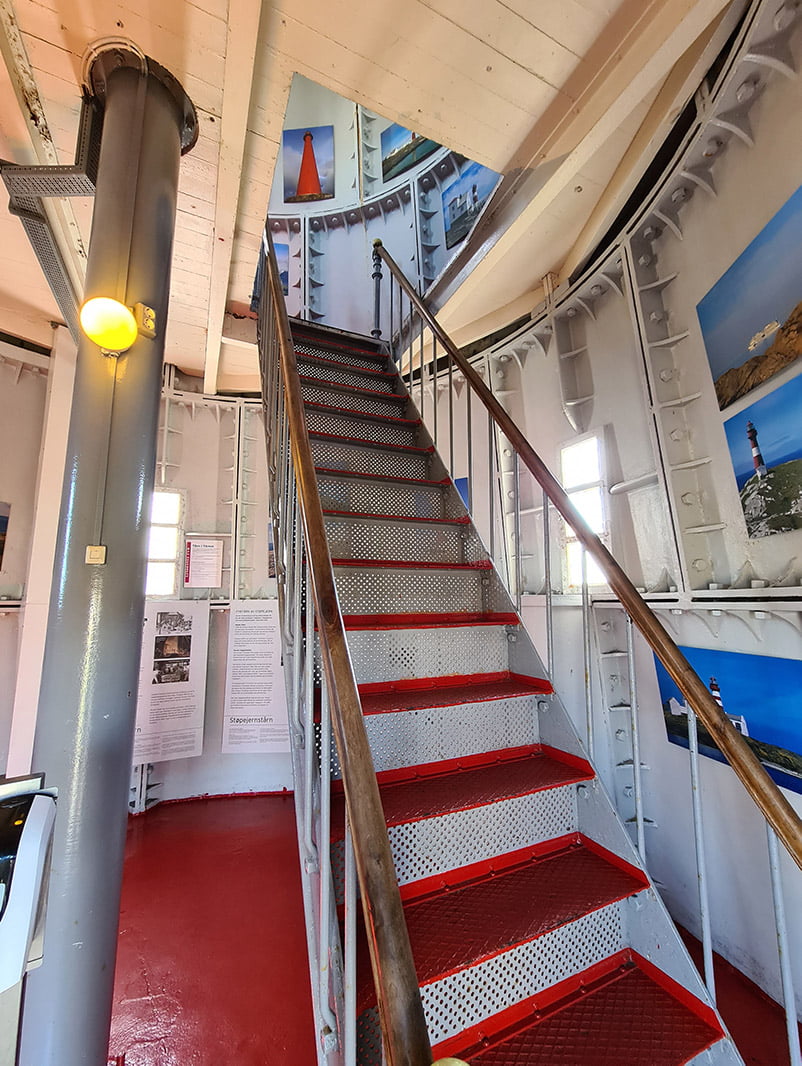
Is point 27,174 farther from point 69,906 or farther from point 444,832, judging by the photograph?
point 444,832

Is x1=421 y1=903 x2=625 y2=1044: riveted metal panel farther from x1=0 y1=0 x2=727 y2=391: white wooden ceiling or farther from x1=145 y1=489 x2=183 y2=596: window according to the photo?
x1=145 y1=489 x2=183 y2=596: window

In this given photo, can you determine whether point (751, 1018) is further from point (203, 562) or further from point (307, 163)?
point (307, 163)

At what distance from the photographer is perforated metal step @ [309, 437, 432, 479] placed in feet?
8.49

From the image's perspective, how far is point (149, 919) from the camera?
288 cm

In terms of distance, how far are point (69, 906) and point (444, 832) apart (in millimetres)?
1111

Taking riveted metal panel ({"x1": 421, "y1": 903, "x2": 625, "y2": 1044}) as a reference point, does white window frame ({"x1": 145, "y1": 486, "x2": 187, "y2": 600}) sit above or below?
above

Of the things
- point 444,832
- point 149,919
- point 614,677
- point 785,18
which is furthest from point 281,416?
point 149,919

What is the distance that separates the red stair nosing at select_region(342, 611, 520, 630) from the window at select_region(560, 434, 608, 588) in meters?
1.35

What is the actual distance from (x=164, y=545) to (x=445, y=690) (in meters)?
3.77

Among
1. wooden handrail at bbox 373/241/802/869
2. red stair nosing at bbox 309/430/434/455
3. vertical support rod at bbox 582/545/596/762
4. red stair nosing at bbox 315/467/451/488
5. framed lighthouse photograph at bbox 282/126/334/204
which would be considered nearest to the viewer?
wooden handrail at bbox 373/241/802/869

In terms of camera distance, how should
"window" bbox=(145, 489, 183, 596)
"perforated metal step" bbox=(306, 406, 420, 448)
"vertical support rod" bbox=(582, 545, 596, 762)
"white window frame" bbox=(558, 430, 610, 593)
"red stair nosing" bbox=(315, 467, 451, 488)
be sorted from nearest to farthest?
"vertical support rod" bbox=(582, 545, 596, 762) → "red stair nosing" bbox=(315, 467, 451, 488) → "perforated metal step" bbox=(306, 406, 420, 448) → "white window frame" bbox=(558, 430, 610, 593) → "window" bbox=(145, 489, 183, 596)

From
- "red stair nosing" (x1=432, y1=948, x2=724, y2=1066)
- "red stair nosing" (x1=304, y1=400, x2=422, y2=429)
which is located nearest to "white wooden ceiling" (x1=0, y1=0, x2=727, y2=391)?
"red stair nosing" (x1=304, y1=400, x2=422, y2=429)

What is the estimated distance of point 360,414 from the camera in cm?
283

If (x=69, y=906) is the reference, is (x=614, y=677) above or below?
above
